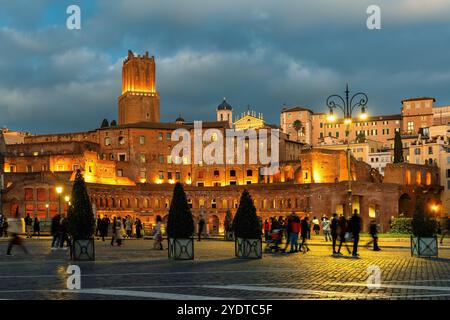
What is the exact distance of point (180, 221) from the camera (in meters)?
21.4

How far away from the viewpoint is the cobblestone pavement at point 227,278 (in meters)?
12.5

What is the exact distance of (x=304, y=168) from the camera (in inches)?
3300

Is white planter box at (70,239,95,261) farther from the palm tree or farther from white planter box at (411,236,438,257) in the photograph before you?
the palm tree

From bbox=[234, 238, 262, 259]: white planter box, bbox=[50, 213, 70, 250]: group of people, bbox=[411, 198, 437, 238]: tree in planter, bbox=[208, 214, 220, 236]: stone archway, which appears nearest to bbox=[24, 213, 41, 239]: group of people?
bbox=[50, 213, 70, 250]: group of people

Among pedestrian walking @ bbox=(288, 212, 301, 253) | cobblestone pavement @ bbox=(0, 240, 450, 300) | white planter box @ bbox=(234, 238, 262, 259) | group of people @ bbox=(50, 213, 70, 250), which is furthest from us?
group of people @ bbox=(50, 213, 70, 250)

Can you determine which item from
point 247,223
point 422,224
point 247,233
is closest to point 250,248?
point 247,233

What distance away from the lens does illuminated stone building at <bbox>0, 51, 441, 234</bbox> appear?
248 ft

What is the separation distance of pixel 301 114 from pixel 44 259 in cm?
11555

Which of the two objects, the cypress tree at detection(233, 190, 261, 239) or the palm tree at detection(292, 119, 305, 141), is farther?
the palm tree at detection(292, 119, 305, 141)

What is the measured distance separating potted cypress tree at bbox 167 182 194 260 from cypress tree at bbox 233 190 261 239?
1.72 m

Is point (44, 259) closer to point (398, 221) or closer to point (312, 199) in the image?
point (398, 221)

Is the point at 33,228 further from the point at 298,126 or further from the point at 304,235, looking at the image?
the point at 298,126
